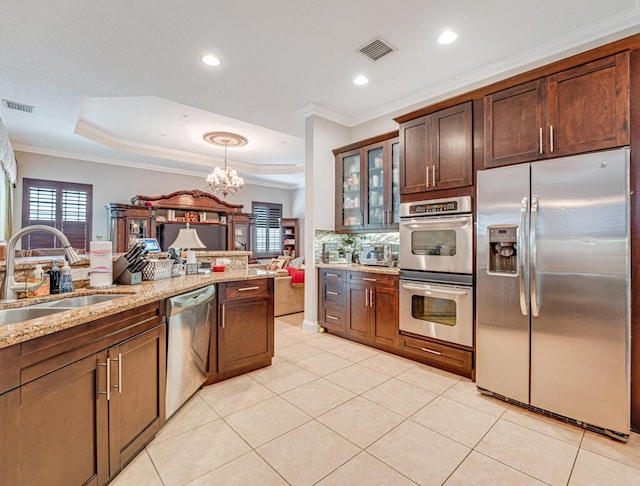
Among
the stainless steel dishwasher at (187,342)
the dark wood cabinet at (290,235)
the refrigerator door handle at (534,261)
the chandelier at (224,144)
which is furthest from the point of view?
the dark wood cabinet at (290,235)

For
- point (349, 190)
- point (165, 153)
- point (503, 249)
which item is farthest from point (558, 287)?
point (165, 153)

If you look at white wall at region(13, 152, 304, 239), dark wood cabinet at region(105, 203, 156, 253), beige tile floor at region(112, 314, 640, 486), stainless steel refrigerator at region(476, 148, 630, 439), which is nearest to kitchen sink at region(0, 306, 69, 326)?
beige tile floor at region(112, 314, 640, 486)

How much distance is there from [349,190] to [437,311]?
210 cm

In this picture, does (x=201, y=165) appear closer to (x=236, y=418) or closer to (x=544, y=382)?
(x=236, y=418)

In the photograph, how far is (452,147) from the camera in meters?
3.02

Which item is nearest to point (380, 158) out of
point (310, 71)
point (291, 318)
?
point (310, 71)

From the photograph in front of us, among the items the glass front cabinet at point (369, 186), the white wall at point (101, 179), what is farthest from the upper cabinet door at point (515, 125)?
the white wall at point (101, 179)

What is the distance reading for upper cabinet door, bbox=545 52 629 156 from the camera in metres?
2.07

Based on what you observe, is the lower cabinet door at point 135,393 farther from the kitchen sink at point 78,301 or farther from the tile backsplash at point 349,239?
the tile backsplash at point 349,239

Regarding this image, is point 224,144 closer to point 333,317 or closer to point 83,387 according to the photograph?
point 333,317

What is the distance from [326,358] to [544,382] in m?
1.94

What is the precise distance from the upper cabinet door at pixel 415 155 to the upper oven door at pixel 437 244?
37 centimetres

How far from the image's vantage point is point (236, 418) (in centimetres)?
226

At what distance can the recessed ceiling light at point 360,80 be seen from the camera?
3.50 meters
